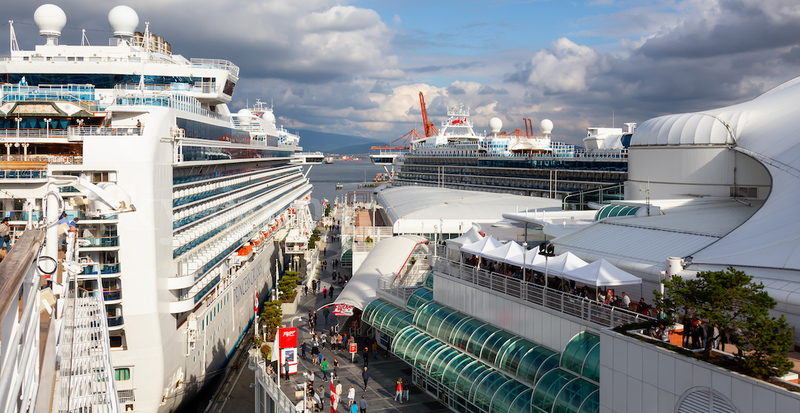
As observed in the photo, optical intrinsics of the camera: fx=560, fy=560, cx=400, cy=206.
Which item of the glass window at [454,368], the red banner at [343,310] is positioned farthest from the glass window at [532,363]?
the red banner at [343,310]

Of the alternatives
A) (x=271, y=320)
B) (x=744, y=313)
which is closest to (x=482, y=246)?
(x=271, y=320)

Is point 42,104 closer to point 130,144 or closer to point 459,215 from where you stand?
point 130,144

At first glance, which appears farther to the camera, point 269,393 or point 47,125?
point 269,393

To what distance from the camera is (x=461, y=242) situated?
24.7 metres

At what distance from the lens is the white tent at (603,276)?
15.7 meters

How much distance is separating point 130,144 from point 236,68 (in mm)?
16963

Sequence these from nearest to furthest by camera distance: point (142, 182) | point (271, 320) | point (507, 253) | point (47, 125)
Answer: point (142, 182)
point (507, 253)
point (47, 125)
point (271, 320)

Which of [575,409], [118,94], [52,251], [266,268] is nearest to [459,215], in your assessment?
[266,268]

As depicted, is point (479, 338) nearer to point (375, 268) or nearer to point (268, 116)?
point (375, 268)

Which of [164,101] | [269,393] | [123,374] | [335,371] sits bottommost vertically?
[269,393]

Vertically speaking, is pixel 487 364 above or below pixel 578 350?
below

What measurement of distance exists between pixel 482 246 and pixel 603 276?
20.3 feet

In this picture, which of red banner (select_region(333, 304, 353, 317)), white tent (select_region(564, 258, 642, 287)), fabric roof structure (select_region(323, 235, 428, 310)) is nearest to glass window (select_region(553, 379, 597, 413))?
white tent (select_region(564, 258, 642, 287))

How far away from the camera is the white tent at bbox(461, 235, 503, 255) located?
2117 cm
